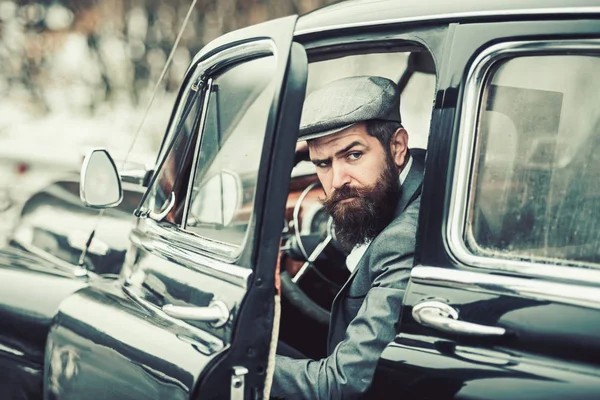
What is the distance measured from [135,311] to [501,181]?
44.7 inches

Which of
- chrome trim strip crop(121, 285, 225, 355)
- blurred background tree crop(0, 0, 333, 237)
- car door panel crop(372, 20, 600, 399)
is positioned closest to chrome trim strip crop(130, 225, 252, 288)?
chrome trim strip crop(121, 285, 225, 355)

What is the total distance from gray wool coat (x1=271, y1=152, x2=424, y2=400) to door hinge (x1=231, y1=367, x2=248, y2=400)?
0.30 m

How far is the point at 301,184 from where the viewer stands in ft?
13.6

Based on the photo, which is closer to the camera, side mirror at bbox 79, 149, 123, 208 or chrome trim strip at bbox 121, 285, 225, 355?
chrome trim strip at bbox 121, 285, 225, 355

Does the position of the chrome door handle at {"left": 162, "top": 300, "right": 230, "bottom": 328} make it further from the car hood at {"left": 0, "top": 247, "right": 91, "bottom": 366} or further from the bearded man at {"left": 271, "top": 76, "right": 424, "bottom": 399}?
the car hood at {"left": 0, "top": 247, "right": 91, "bottom": 366}

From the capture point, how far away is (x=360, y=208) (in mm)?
2518

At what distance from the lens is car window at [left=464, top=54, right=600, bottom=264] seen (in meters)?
1.68

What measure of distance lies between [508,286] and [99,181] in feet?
5.07

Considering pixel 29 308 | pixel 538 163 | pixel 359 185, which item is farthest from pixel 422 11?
pixel 29 308

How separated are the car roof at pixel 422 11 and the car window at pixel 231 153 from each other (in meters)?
0.25

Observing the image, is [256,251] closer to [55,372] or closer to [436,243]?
[436,243]

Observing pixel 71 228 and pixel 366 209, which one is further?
pixel 71 228

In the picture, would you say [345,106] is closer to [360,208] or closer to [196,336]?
[360,208]

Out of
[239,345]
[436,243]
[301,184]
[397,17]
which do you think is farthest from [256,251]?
[301,184]
